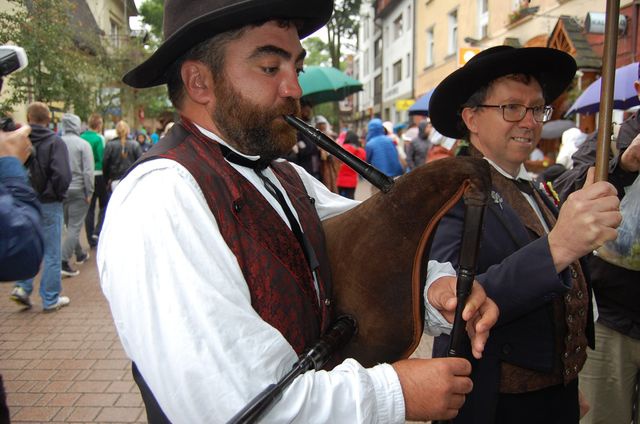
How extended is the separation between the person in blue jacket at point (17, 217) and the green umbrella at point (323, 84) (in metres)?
6.12

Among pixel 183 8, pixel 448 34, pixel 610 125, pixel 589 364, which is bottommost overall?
pixel 589 364

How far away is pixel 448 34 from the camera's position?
1786 cm

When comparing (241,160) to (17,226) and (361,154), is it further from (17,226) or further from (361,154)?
(361,154)

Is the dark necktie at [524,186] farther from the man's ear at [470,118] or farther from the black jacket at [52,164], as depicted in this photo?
the black jacket at [52,164]

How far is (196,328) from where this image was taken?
94 centimetres

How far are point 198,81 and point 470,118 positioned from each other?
1.24 m

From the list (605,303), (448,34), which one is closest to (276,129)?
(605,303)

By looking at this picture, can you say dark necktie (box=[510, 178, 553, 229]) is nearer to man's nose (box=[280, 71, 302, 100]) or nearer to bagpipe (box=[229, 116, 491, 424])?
bagpipe (box=[229, 116, 491, 424])

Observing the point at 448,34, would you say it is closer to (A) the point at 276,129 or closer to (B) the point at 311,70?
(B) the point at 311,70

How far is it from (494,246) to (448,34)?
17833mm

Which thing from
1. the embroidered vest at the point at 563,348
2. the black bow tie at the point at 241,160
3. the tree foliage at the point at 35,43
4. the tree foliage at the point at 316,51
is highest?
the tree foliage at the point at 316,51

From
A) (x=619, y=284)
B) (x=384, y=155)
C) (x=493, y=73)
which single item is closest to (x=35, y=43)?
(x=493, y=73)

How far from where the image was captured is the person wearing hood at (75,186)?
6.23 metres

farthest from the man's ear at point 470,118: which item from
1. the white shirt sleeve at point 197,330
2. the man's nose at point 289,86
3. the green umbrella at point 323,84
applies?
the green umbrella at point 323,84
